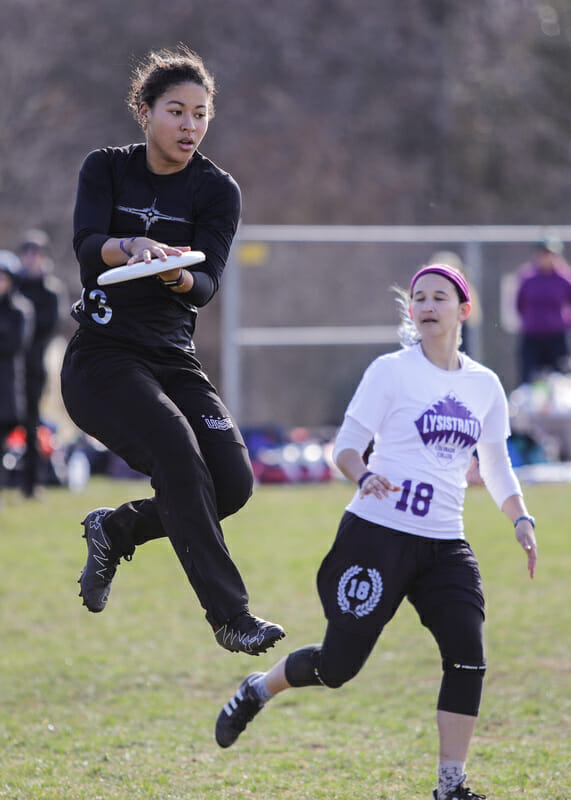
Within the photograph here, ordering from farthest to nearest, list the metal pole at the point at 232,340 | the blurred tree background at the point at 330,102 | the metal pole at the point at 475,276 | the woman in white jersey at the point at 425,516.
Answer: the blurred tree background at the point at 330,102
the metal pole at the point at 475,276
the metal pole at the point at 232,340
the woman in white jersey at the point at 425,516

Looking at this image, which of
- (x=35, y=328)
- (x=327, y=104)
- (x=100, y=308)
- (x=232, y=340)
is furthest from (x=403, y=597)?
(x=327, y=104)

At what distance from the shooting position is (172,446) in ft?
13.6

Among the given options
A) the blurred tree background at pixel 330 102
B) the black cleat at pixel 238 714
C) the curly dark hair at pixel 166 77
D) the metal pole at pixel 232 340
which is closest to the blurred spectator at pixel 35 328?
the metal pole at pixel 232 340

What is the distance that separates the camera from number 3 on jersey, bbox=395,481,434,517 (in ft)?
14.8

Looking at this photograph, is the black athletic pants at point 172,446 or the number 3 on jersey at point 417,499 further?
the number 3 on jersey at point 417,499

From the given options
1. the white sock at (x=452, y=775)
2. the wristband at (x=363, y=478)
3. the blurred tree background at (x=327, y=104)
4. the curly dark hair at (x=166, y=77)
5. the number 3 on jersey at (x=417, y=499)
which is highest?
the blurred tree background at (x=327, y=104)

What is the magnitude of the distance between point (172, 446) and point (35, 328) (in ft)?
28.4

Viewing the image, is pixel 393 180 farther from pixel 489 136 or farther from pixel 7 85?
pixel 7 85

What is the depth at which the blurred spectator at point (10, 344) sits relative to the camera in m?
11.4

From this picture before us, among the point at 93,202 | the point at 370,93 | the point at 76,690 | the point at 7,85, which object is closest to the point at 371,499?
the point at 93,202

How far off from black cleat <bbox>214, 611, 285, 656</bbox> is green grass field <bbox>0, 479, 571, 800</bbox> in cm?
108

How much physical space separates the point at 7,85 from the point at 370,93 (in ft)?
29.4

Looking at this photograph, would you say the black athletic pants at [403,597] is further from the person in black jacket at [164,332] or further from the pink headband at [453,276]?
the pink headband at [453,276]

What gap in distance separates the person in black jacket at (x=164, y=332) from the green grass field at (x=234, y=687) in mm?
1217
